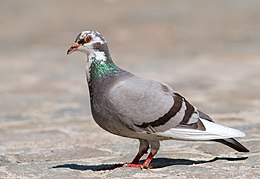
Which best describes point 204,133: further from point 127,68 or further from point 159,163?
point 127,68

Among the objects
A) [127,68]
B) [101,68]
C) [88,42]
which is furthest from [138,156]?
[127,68]

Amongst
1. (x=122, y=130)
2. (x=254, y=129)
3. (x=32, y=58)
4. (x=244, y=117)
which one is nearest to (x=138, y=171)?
(x=122, y=130)

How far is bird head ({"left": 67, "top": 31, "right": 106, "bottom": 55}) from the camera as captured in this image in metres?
5.23

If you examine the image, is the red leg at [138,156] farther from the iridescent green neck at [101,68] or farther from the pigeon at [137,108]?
the iridescent green neck at [101,68]

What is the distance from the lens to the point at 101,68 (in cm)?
521

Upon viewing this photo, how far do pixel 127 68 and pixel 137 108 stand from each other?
10614 millimetres

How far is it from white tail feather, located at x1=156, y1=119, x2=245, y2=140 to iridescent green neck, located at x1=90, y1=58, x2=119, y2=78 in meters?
0.58

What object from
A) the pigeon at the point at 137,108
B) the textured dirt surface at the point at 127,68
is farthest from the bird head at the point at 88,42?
the textured dirt surface at the point at 127,68

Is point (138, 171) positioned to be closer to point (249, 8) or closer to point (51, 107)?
point (51, 107)

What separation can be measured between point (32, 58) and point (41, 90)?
544cm

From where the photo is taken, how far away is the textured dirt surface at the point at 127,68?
5.82 metres

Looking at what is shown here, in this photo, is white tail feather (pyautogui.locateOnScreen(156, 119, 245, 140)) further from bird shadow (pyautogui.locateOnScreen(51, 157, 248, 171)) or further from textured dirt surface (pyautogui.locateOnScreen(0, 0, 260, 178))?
bird shadow (pyautogui.locateOnScreen(51, 157, 248, 171))

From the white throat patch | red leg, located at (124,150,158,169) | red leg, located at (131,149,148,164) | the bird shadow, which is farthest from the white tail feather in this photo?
the white throat patch

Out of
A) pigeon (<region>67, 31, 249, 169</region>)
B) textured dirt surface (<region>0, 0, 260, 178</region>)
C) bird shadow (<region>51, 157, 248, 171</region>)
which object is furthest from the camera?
textured dirt surface (<region>0, 0, 260, 178</region>)
